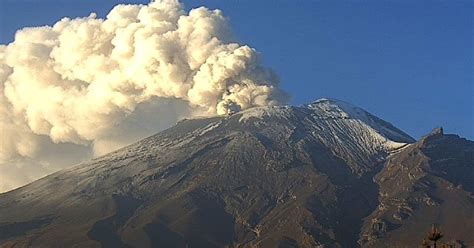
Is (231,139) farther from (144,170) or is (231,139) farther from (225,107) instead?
(144,170)

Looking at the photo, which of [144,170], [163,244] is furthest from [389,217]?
[144,170]

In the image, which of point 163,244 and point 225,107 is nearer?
point 163,244

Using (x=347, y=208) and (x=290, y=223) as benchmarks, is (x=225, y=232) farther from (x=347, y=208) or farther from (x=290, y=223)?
(x=347, y=208)

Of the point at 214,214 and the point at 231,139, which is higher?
the point at 231,139

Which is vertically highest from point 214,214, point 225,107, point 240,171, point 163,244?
point 225,107

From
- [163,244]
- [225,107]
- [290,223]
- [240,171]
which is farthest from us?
[225,107]

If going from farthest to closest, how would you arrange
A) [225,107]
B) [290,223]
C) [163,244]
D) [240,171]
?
[225,107]
[240,171]
[290,223]
[163,244]

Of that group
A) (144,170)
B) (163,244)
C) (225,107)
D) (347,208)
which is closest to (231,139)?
(225,107)
